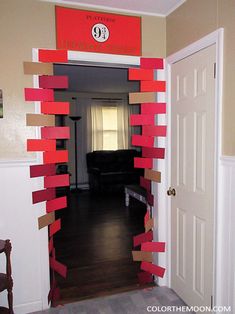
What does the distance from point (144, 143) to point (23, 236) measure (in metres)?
1.31

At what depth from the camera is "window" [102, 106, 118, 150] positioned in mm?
7621

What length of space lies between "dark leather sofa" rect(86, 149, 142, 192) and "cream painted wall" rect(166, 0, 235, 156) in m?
4.67

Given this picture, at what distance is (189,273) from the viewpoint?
7.85 feet

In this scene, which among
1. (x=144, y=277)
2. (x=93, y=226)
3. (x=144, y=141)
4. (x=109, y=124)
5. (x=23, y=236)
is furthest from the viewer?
(x=109, y=124)

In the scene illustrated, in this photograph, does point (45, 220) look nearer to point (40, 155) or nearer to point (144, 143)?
point (40, 155)

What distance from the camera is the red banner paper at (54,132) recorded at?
7.64 feet

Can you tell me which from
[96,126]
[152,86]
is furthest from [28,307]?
[96,126]

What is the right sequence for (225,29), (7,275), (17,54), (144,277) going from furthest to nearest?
(144,277) < (17,54) < (7,275) < (225,29)

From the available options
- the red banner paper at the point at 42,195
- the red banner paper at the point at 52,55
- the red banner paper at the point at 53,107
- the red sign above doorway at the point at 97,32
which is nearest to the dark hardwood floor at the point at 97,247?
the red banner paper at the point at 42,195

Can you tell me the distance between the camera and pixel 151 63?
2.56 metres

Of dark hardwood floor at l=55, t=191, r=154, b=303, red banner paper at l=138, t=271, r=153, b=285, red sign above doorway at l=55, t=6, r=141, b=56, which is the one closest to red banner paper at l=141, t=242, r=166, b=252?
red banner paper at l=138, t=271, r=153, b=285

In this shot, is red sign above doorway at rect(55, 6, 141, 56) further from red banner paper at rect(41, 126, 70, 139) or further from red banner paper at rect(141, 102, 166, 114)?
red banner paper at rect(41, 126, 70, 139)

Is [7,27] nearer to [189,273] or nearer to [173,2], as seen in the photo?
[173,2]

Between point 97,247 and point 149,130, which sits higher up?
point 149,130
